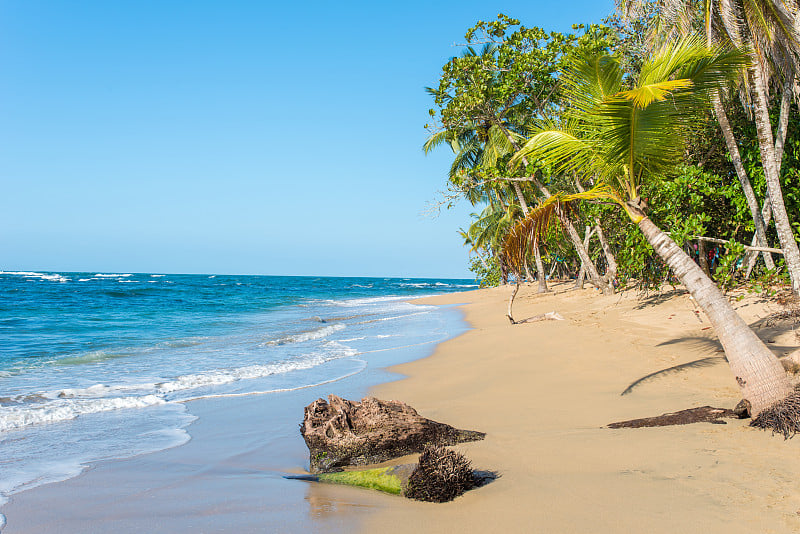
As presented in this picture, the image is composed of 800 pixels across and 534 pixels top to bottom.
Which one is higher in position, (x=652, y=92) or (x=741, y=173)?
(x=741, y=173)

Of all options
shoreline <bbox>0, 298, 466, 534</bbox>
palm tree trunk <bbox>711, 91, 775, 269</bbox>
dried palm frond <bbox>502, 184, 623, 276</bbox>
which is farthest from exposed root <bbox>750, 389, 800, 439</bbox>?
palm tree trunk <bbox>711, 91, 775, 269</bbox>

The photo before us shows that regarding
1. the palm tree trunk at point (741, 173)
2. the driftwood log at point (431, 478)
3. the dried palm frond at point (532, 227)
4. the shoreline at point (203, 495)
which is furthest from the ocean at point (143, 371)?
the palm tree trunk at point (741, 173)

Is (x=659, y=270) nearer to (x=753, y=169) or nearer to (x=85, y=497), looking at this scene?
(x=753, y=169)

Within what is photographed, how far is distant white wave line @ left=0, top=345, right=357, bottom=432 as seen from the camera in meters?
6.80

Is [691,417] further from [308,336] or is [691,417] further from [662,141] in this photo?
[308,336]

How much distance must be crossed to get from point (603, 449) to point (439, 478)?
5.54 ft

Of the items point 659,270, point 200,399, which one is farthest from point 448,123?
point 200,399

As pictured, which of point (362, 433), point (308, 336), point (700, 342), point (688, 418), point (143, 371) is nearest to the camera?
point (362, 433)

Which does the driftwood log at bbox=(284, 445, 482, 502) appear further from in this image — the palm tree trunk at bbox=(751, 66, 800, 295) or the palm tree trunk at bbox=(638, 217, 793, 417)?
the palm tree trunk at bbox=(751, 66, 800, 295)

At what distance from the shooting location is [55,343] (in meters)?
15.8

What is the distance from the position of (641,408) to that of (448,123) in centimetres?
1451

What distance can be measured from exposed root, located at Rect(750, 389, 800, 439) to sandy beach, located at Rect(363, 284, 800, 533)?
0.37ft

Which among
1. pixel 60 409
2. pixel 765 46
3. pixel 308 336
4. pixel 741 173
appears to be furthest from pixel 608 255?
pixel 60 409

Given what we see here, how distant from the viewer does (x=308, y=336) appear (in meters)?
17.3
